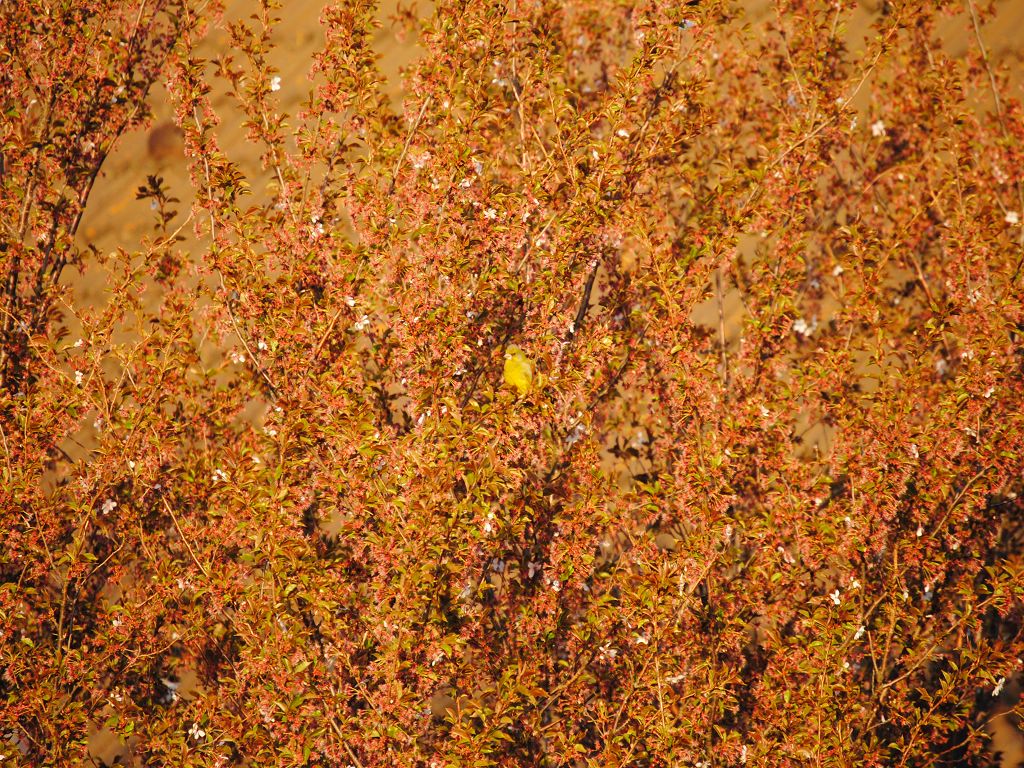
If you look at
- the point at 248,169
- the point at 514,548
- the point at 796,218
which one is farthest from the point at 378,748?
the point at 248,169

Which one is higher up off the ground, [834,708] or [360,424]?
[360,424]

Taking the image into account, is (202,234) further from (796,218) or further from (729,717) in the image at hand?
(729,717)

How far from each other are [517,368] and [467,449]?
15.5 inches

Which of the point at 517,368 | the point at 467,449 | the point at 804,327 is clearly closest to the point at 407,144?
the point at 517,368

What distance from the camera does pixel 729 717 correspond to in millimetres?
2883

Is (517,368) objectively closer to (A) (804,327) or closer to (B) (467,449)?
(B) (467,449)

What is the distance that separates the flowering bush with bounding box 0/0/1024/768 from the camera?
238 cm

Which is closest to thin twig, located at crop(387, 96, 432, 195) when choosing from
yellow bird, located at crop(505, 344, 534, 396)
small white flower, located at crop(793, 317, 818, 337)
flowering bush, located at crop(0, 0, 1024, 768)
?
flowering bush, located at crop(0, 0, 1024, 768)

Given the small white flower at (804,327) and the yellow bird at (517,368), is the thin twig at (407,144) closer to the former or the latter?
the yellow bird at (517,368)

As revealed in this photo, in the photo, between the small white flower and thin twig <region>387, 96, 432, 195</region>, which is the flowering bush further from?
the small white flower

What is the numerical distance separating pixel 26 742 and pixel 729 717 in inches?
90.2

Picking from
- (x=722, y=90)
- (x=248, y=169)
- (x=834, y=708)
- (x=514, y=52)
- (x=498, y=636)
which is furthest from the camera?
(x=248, y=169)

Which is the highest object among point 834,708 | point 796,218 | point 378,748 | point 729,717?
point 796,218

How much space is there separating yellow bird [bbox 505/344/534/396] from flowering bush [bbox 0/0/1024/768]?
43 millimetres
